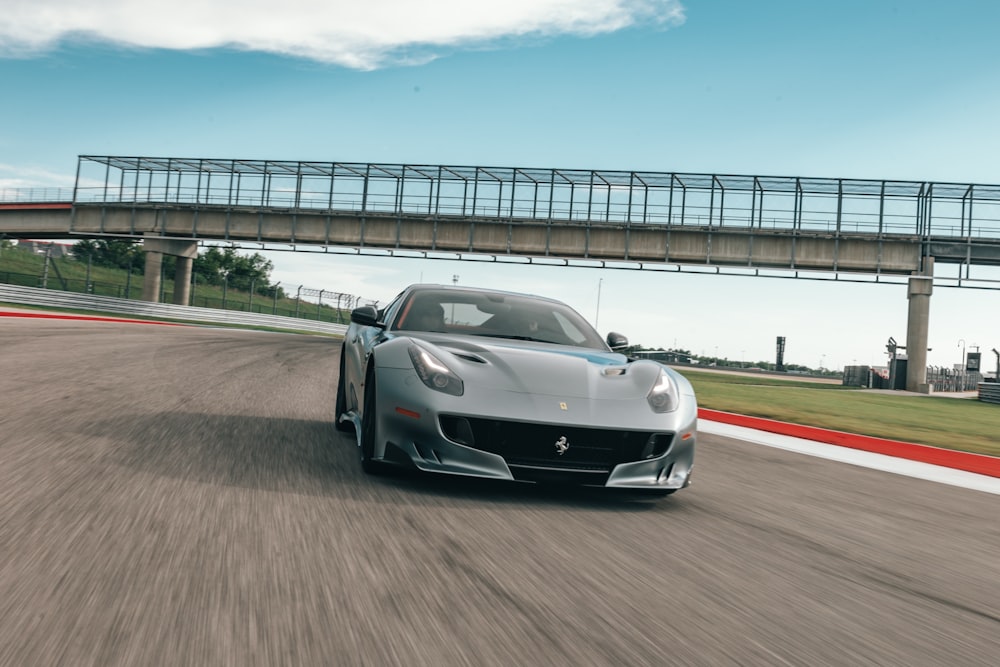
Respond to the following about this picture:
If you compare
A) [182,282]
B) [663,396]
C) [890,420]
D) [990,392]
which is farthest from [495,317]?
[182,282]

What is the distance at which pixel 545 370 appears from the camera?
16.7 ft

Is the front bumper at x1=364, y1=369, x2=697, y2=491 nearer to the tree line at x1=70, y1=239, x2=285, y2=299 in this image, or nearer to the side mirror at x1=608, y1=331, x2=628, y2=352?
the side mirror at x1=608, y1=331, x2=628, y2=352

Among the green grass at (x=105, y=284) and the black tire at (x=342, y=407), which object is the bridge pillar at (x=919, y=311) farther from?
the black tire at (x=342, y=407)

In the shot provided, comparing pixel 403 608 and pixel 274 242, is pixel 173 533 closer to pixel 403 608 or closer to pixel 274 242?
pixel 403 608

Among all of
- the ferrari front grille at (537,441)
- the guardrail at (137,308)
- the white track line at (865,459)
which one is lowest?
the white track line at (865,459)

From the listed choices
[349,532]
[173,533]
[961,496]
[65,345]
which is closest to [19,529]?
[173,533]

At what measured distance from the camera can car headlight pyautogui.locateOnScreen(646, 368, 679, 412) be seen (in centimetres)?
503

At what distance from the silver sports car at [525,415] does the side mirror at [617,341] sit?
0.85 metres

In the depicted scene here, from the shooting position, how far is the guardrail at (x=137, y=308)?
36250 millimetres

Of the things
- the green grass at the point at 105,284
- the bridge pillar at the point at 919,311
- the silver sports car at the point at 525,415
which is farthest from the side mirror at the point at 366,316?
the green grass at the point at 105,284

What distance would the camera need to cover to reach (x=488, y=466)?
4719 mm

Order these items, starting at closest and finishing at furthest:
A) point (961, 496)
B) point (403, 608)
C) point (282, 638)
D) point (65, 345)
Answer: point (282, 638) < point (403, 608) < point (961, 496) < point (65, 345)

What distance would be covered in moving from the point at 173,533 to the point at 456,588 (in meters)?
1.31

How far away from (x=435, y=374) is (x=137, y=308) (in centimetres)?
4133
